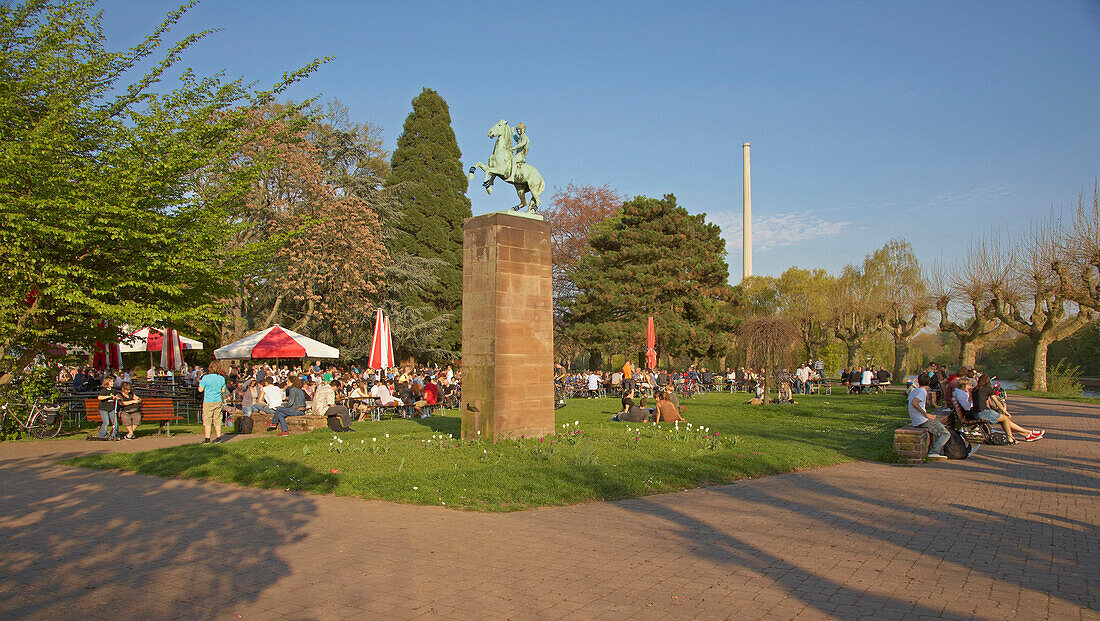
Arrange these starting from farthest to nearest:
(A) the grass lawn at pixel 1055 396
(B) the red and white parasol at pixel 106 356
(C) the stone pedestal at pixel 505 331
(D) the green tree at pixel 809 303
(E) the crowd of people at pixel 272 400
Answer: (D) the green tree at pixel 809 303 < (A) the grass lawn at pixel 1055 396 < (B) the red and white parasol at pixel 106 356 < (E) the crowd of people at pixel 272 400 < (C) the stone pedestal at pixel 505 331

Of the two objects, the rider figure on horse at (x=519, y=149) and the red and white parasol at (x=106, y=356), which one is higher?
the rider figure on horse at (x=519, y=149)

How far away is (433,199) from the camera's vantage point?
136 feet

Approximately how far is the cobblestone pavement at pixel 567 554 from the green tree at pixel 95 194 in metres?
5.68

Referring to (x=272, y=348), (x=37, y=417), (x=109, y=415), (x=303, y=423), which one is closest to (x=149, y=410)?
(x=109, y=415)

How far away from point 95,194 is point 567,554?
12.5m

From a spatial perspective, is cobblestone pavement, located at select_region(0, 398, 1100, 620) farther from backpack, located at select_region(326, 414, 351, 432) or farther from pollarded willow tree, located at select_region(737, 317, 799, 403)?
pollarded willow tree, located at select_region(737, 317, 799, 403)

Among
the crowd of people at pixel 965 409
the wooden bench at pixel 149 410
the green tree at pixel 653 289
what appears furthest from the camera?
the green tree at pixel 653 289

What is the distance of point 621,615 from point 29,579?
4.63 meters

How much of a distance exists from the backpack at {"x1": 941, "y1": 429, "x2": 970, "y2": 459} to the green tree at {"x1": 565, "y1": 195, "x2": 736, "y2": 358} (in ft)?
86.5

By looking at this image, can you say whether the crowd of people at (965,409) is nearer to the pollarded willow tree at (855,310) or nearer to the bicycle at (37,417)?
the bicycle at (37,417)

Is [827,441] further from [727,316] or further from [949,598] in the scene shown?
[727,316]

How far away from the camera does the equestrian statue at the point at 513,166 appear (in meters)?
12.8

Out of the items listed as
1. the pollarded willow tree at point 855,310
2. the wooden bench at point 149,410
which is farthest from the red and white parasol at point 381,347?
the pollarded willow tree at point 855,310

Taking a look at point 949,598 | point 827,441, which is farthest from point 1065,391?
point 949,598
